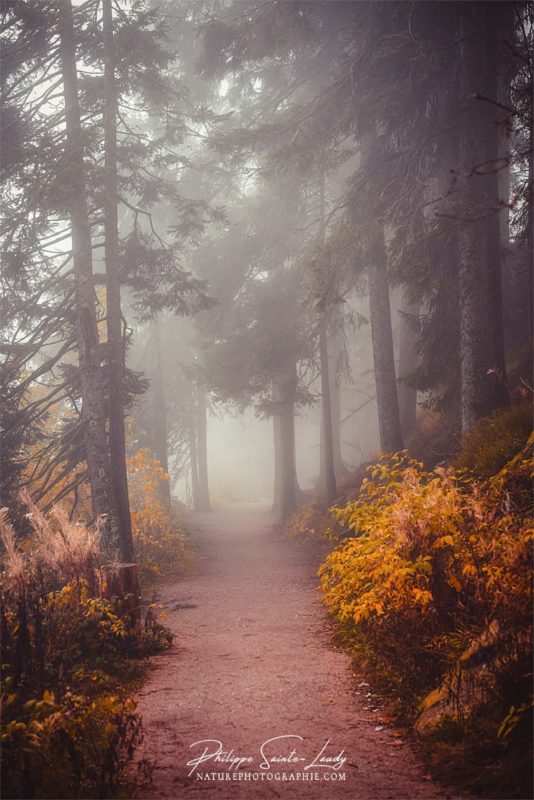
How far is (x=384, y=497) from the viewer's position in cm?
652

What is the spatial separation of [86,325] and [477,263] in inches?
326

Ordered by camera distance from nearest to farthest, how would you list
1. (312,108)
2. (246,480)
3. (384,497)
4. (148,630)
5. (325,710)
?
(325,710), (384,497), (148,630), (312,108), (246,480)

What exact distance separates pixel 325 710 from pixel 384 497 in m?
2.65

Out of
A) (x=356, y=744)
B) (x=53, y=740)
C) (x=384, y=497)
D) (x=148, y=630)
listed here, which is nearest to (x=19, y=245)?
(x=148, y=630)

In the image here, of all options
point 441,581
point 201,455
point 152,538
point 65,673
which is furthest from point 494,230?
point 201,455

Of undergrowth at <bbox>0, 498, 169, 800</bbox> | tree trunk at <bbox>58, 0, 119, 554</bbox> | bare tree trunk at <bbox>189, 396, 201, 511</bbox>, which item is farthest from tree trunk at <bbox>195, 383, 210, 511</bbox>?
undergrowth at <bbox>0, 498, 169, 800</bbox>

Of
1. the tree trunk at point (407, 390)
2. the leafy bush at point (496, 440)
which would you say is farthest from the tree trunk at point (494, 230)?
the tree trunk at point (407, 390)

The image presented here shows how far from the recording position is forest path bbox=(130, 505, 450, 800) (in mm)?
3580

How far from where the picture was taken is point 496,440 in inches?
303

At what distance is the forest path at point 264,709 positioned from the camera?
11.7ft

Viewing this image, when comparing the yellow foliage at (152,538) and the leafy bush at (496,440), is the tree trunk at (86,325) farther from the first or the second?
the leafy bush at (496,440)

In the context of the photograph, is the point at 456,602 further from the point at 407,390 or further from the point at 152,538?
the point at 407,390

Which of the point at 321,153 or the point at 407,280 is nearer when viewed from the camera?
the point at 407,280

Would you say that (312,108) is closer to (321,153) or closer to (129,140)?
(321,153)
